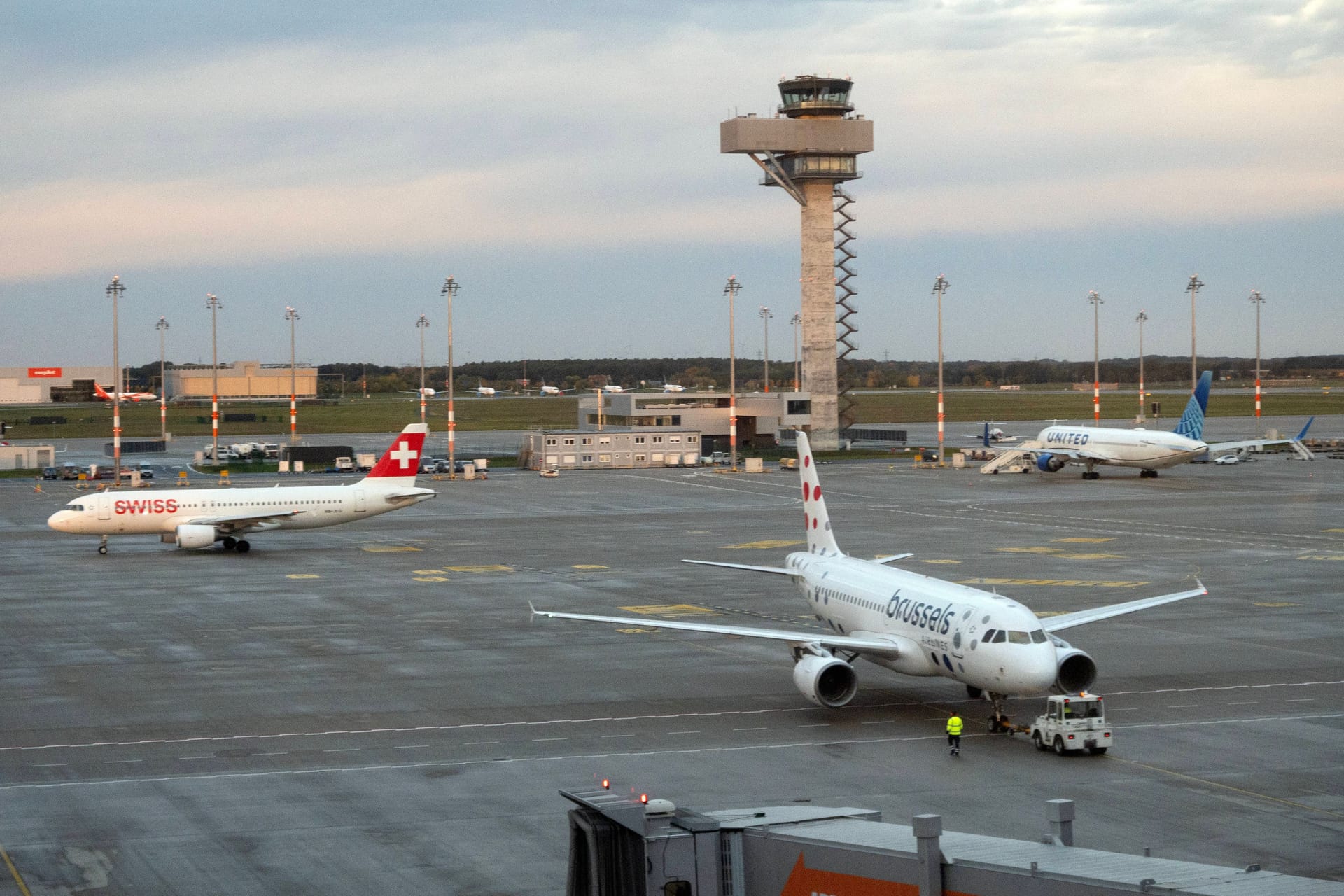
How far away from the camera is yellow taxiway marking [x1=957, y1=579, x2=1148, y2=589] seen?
58856 millimetres

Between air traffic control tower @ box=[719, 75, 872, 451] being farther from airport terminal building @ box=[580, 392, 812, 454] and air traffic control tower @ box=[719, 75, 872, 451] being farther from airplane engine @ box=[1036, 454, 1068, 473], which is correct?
airplane engine @ box=[1036, 454, 1068, 473]

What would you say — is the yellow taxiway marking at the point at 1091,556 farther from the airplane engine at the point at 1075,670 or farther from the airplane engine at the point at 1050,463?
the airplane engine at the point at 1050,463

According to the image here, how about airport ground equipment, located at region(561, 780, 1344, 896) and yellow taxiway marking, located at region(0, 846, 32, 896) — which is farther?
yellow taxiway marking, located at region(0, 846, 32, 896)

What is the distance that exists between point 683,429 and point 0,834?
112623 mm

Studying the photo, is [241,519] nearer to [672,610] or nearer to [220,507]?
[220,507]

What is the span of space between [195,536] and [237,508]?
2.55 m

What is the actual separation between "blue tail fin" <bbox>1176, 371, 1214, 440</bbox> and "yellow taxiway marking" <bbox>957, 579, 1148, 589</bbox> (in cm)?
5782

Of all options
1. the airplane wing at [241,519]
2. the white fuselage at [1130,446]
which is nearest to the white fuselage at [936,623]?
the airplane wing at [241,519]

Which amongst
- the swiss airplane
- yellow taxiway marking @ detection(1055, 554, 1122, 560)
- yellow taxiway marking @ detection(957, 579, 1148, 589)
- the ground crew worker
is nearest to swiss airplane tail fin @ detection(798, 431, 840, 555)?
the ground crew worker

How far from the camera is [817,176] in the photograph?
5797 inches

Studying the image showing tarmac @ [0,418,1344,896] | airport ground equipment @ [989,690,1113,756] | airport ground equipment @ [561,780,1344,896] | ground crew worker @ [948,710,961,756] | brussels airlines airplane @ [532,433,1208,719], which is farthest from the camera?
brussels airlines airplane @ [532,433,1208,719]

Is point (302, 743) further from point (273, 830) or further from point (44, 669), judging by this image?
point (44, 669)

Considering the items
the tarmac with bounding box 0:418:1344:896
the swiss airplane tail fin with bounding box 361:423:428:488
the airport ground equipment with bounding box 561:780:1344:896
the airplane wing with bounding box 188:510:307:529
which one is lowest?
the tarmac with bounding box 0:418:1344:896

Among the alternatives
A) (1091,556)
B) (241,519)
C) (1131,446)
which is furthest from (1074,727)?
(1131,446)
